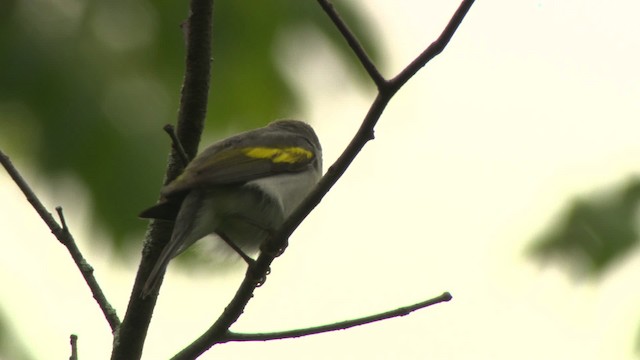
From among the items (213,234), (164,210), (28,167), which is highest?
(28,167)

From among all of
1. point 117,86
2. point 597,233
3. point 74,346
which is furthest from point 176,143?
point 597,233

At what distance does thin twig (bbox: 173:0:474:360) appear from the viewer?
3.09 metres

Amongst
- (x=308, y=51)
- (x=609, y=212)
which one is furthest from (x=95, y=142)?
(x=609, y=212)

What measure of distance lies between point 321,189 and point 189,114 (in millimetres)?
774

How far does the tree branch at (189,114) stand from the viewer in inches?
145

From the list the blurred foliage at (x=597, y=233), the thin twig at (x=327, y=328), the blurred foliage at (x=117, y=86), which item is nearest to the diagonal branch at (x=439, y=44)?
the thin twig at (x=327, y=328)

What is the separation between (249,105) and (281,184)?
94 centimetres

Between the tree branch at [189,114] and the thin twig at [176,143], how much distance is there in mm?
29

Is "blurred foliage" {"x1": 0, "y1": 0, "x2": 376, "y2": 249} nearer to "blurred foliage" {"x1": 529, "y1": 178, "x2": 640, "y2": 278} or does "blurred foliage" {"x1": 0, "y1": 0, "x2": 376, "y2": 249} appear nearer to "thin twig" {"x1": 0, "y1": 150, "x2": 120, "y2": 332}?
"thin twig" {"x1": 0, "y1": 150, "x2": 120, "y2": 332}

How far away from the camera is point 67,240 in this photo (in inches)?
149

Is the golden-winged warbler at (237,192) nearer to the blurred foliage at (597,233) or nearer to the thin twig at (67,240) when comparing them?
the thin twig at (67,240)

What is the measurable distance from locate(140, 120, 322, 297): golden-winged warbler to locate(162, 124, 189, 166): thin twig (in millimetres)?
134

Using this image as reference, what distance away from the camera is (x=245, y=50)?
14.3 feet

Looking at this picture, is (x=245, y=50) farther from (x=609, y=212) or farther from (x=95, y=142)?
(x=609, y=212)
